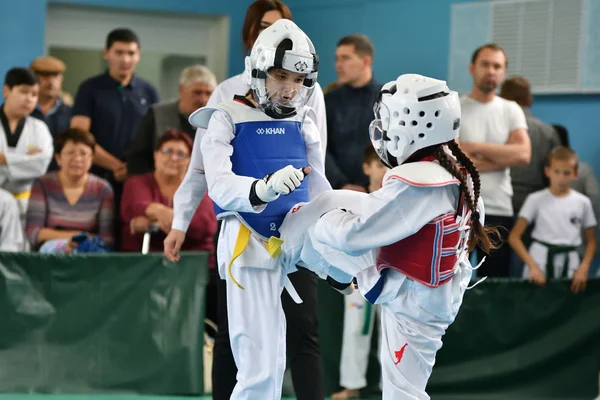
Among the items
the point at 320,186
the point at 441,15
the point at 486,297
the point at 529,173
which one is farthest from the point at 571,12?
the point at 320,186

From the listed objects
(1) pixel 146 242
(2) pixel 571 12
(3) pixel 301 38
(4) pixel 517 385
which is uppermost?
(2) pixel 571 12

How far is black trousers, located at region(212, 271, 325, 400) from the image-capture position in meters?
3.95

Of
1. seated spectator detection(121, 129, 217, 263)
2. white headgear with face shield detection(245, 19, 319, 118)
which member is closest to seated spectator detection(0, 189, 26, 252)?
seated spectator detection(121, 129, 217, 263)

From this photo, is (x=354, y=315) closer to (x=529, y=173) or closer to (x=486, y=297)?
(x=486, y=297)

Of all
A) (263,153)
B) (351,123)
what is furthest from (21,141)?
(263,153)

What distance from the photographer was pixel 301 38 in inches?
144

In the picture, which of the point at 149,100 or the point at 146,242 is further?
the point at 149,100

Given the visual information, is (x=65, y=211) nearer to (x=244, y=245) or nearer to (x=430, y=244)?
(x=244, y=245)

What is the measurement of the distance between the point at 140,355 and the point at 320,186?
2348mm

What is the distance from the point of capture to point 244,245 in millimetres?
3592

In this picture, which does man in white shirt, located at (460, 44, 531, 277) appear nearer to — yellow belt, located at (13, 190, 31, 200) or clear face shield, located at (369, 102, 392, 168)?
clear face shield, located at (369, 102, 392, 168)

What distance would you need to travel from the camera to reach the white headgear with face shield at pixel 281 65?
3.60 metres

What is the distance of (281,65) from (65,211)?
10.1 ft

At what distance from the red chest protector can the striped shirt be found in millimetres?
3279
